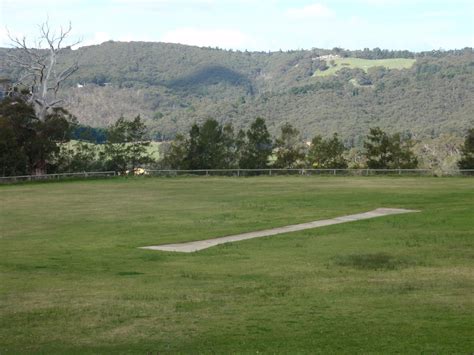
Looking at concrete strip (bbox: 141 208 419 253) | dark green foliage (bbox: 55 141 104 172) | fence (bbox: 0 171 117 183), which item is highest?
dark green foliage (bbox: 55 141 104 172)

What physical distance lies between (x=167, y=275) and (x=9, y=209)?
Result: 1842 centimetres

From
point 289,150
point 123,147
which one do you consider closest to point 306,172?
point 289,150

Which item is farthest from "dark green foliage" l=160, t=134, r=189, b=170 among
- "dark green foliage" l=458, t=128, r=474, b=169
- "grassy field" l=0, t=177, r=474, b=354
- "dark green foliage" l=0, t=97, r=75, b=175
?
"grassy field" l=0, t=177, r=474, b=354

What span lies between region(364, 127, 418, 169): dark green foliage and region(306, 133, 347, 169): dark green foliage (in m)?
3.38

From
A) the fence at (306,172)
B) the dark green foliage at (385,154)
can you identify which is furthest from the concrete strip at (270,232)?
the dark green foliage at (385,154)

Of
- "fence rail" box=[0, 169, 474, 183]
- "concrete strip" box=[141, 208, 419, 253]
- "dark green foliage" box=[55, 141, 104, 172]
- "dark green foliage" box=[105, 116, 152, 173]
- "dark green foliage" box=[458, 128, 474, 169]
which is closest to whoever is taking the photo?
"concrete strip" box=[141, 208, 419, 253]

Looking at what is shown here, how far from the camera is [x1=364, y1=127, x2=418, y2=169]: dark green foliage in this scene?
6569 cm

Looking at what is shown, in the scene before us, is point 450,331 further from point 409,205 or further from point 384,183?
point 384,183

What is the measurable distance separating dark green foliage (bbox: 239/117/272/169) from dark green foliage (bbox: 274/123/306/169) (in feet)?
4.20

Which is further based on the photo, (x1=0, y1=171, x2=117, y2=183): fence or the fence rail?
the fence rail

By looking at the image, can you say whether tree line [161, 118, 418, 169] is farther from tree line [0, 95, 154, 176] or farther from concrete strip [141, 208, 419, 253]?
concrete strip [141, 208, 419, 253]

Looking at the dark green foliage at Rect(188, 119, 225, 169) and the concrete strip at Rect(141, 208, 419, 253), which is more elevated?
the dark green foliage at Rect(188, 119, 225, 169)

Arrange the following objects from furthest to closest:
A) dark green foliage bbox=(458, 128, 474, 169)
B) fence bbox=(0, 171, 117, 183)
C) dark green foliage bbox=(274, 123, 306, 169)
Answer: dark green foliage bbox=(274, 123, 306, 169) → dark green foliage bbox=(458, 128, 474, 169) → fence bbox=(0, 171, 117, 183)

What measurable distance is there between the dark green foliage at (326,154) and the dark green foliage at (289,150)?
121 centimetres
